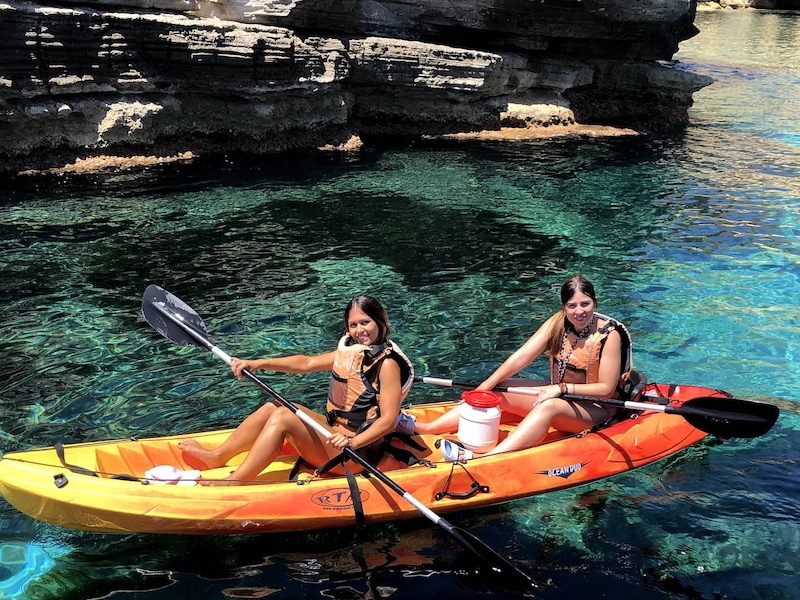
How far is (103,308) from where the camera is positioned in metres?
8.20

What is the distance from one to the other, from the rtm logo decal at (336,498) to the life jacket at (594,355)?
191cm

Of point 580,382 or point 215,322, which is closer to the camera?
point 580,382

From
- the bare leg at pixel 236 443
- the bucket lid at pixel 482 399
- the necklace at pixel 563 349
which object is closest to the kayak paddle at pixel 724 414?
the necklace at pixel 563 349

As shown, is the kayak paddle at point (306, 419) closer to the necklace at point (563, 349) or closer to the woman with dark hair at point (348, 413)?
the woman with dark hair at point (348, 413)

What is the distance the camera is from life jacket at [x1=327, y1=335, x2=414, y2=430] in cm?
489

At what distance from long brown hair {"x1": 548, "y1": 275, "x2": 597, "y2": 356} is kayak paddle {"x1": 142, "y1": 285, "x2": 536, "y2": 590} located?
171 centimetres

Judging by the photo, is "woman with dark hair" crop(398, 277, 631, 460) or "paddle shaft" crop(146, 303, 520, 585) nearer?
"paddle shaft" crop(146, 303, 520, 585)

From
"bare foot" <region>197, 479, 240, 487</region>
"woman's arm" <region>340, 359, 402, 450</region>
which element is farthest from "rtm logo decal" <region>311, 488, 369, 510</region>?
"bare foot" <region>197, 479, 240, 487</region>

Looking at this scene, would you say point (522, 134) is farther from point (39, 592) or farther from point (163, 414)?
point (39, 592)

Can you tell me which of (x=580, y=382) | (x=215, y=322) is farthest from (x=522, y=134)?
(x=580, y=382)

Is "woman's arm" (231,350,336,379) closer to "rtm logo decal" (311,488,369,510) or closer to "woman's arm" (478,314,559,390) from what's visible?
"rtm logo decal" (311,488,369,510)

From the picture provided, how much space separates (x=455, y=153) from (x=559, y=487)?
11.3 metres

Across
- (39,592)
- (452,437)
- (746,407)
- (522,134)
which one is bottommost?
(39,592)

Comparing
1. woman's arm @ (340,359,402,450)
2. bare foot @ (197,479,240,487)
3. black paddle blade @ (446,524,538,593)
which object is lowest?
black paddle blade @ (446,524,538,593)
